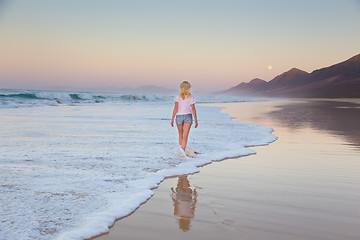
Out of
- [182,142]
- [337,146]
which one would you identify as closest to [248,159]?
[182,142]

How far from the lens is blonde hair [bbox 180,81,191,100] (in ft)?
25.6

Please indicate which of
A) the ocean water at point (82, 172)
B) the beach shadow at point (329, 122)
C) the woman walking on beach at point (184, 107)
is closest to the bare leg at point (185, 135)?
the woman walking on beach at point (184, 107)

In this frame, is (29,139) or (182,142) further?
(29,139)

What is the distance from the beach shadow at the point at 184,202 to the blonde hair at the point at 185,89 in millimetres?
3025

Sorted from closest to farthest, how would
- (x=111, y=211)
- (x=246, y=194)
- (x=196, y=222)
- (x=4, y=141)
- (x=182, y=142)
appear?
(x=196, y=222), (x=111, y=211), (x=246, y=194), (x=182, y=142), (x=4, y=141)

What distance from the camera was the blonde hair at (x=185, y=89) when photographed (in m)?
7.81

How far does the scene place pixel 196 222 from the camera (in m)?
3.48

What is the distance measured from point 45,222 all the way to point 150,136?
6809 millimetres

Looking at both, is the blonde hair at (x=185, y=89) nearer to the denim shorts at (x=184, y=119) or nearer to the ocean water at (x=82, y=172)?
the denim shorts at (x=184, y=119)

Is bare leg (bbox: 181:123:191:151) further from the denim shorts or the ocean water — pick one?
the ocean water

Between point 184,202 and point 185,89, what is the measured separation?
4.11 m

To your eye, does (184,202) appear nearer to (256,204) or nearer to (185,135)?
(256,204)

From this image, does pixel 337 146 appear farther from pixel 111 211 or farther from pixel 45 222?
pixel 45 222

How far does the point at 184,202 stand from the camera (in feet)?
13.7
